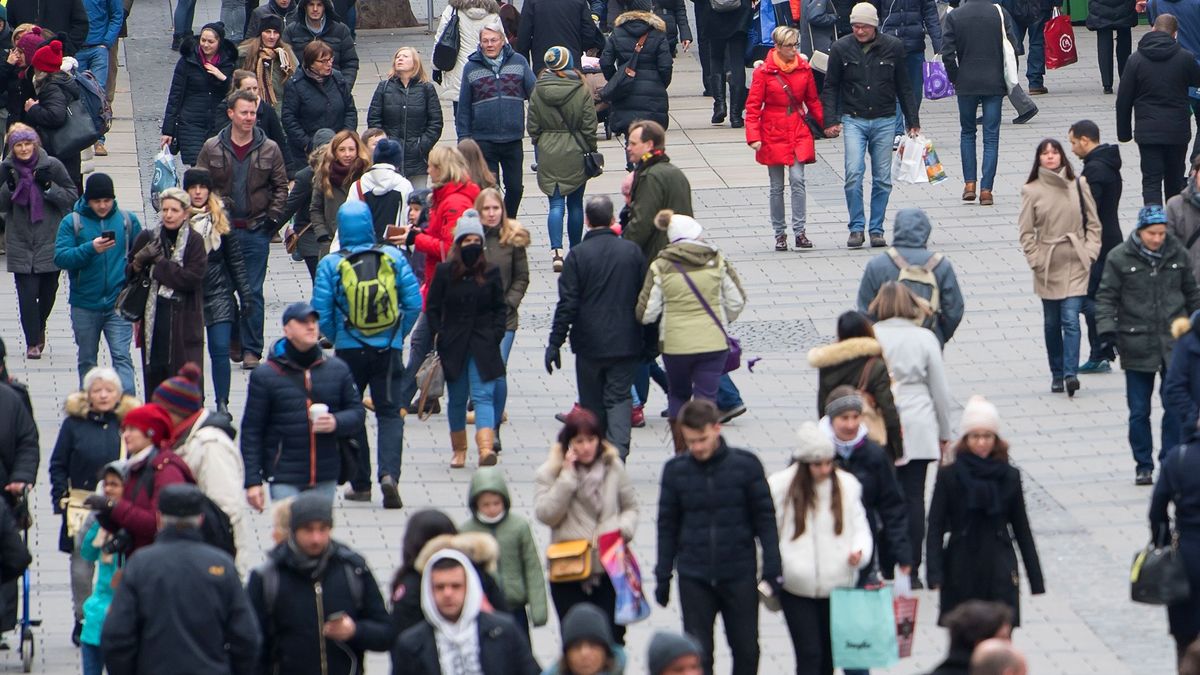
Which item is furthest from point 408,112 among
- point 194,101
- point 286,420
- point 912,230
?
point 286,420

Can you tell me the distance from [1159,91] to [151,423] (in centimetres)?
1085

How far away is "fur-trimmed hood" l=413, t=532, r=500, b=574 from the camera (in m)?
8.67

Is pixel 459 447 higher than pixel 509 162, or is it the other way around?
pixel 509 162

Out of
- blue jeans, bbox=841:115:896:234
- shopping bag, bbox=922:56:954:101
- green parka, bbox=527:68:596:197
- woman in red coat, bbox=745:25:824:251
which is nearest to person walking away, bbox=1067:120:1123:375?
blue jeans, bbox=841:115:896:234

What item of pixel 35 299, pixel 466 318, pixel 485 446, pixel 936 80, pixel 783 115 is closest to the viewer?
pixel 466 318

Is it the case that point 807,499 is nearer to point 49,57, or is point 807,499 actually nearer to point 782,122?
point 782,122

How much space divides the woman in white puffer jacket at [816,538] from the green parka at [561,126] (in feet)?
28.1

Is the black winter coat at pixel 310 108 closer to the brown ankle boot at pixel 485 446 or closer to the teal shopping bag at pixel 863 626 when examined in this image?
the brown ankle boot at pixel 485 446

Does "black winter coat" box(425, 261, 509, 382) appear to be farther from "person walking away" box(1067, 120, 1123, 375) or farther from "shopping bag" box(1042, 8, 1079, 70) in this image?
"shopping bag" box(1042, 8, 1079, 70)

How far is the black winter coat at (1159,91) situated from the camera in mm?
18656

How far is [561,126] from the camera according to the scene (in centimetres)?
1831

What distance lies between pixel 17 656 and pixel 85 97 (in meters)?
9.63

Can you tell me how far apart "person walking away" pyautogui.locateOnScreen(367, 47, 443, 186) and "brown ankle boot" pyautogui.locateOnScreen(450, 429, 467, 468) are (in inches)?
192

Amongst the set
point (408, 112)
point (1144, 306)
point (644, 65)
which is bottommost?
point (1144, 306)
